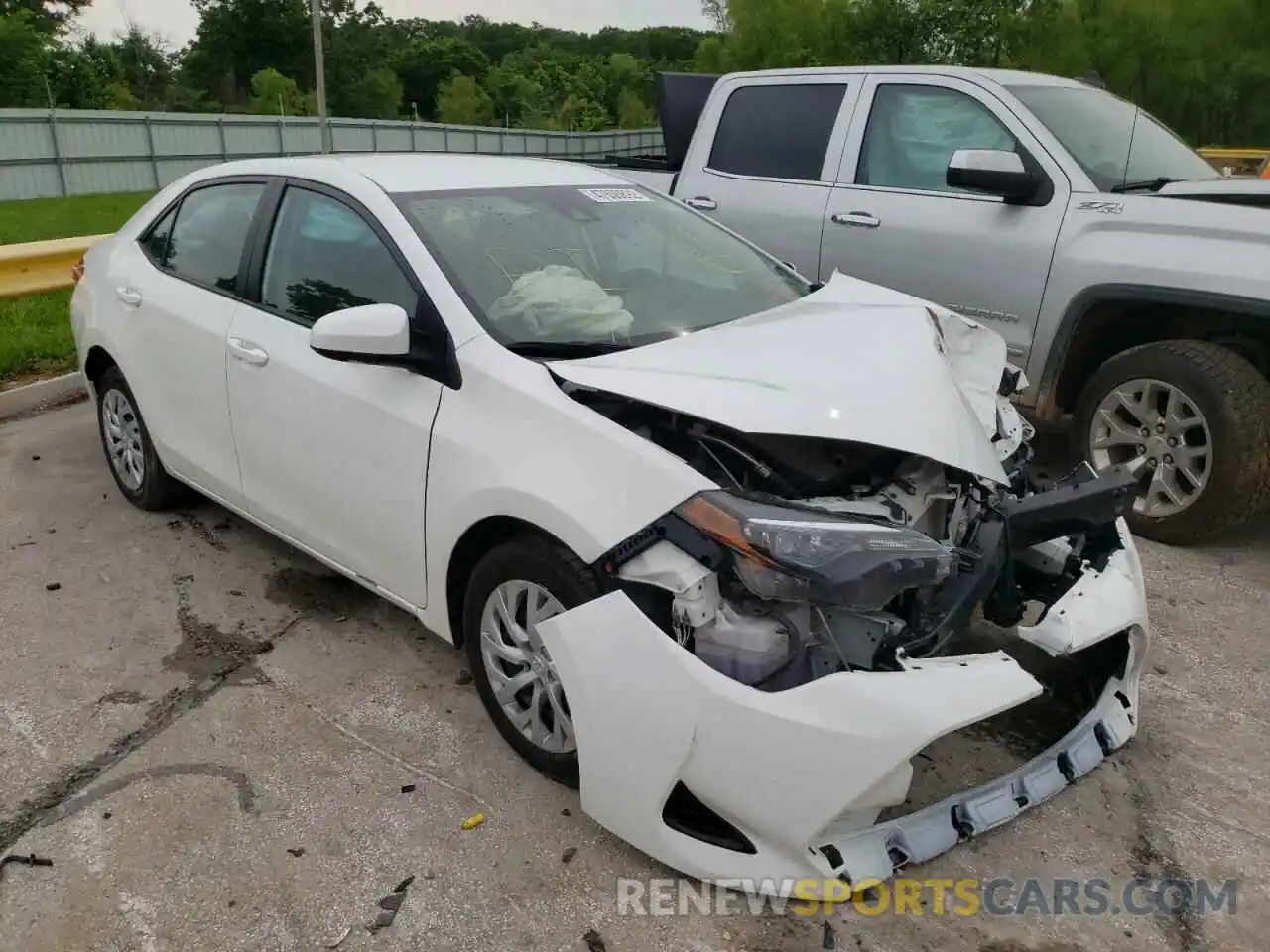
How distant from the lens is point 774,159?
5.74m

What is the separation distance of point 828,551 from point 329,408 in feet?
5.86

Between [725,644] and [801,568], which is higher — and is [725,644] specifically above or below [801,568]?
below

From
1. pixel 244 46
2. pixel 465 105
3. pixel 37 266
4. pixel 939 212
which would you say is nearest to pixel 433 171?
pixel 939 212

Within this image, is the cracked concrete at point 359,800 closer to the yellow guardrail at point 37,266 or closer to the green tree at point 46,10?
the yellow guardrail at point 37,266

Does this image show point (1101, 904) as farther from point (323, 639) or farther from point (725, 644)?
point (323, 639)

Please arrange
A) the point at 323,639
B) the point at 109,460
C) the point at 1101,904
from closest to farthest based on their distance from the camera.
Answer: the point at 1101,904, the point at 323,639, the point at 109,460

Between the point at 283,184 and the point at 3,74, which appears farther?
the point at 3,74

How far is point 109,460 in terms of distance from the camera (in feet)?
16.1

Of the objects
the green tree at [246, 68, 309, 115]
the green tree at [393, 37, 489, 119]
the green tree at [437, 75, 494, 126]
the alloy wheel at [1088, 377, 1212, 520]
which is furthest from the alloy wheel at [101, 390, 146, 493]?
the green tree at [393, 37, 489, 119]

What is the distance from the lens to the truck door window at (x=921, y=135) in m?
4.98

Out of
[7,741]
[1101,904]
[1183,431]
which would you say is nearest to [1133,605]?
[1101,904]

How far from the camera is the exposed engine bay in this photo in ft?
7.50

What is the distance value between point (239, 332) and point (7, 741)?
5.12ft

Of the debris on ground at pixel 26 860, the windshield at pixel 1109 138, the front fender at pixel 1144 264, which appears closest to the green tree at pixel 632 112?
the windshield at pixel 1109 138
